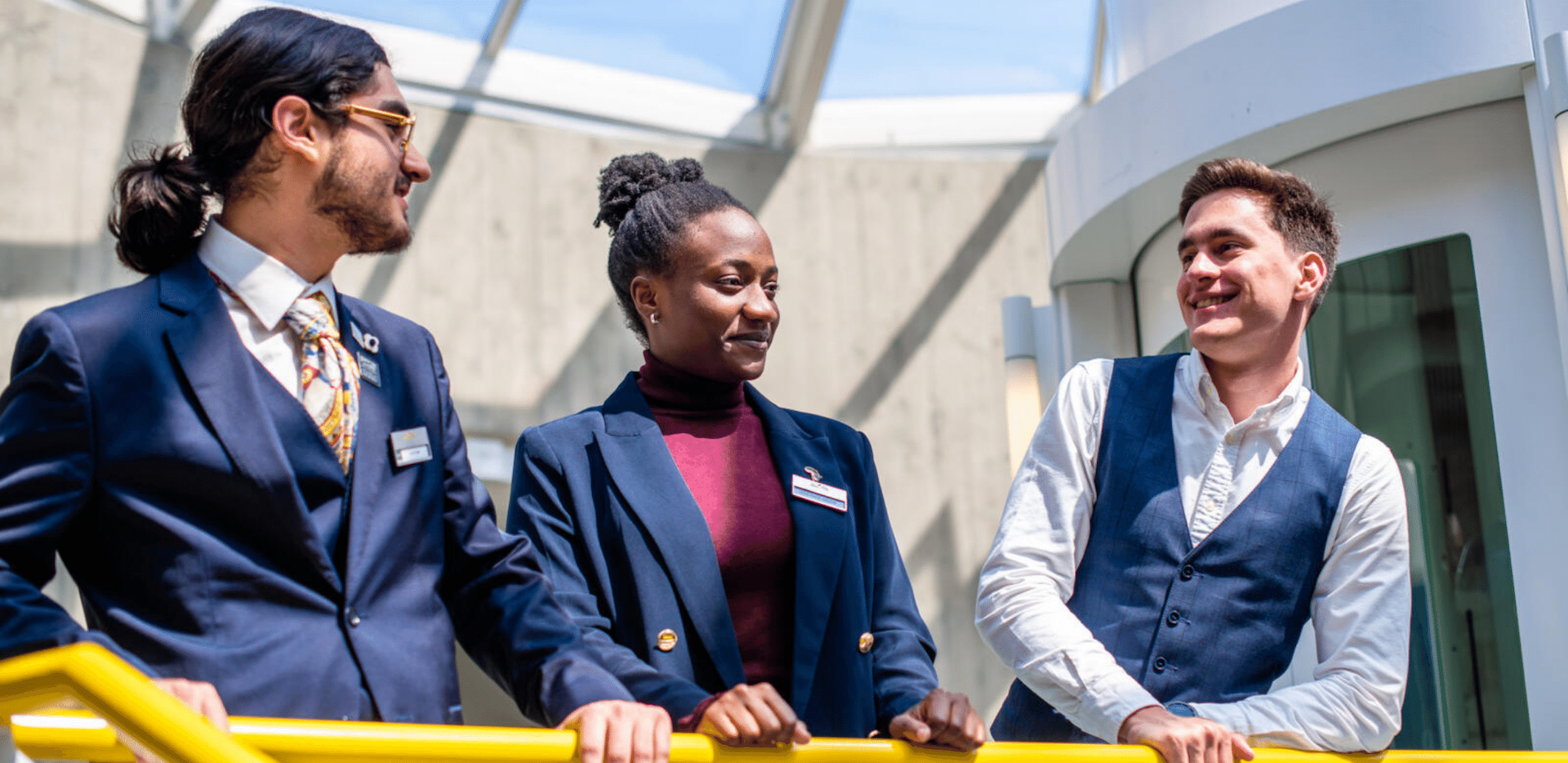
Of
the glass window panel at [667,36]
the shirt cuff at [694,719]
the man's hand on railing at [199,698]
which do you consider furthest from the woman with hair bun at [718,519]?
the glass window panel at [667,36]

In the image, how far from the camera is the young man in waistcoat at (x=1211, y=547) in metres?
3.01

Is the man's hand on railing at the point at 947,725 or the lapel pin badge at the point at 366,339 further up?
the lapel pin badge at the point at 366,339

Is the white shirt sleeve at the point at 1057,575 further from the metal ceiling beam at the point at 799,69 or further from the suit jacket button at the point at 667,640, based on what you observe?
the metal ceiling beam at the point at 799,69

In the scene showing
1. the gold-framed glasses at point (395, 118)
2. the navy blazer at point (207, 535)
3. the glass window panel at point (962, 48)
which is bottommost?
the navy blazer at point (207, 535)

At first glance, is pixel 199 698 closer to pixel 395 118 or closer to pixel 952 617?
pixel 395 118

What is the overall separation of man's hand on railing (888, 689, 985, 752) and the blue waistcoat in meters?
0.85

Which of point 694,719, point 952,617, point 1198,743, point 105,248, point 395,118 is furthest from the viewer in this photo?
point 952,617

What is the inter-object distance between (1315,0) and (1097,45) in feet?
22.2

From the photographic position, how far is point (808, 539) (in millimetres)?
3107

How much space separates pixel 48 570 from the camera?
2.36 metres

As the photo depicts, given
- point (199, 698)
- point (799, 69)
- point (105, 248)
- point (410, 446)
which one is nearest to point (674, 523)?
point (410, 446)

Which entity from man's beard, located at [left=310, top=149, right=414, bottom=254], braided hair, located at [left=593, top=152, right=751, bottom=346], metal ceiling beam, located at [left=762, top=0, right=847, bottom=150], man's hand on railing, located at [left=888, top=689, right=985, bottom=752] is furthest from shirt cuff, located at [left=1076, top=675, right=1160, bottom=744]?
metal ceiling beam, located at [left=762, top=0, right=847, bottom=150]

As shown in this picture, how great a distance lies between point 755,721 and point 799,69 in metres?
9.37

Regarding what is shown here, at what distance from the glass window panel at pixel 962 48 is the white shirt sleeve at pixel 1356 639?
27.3 ft
